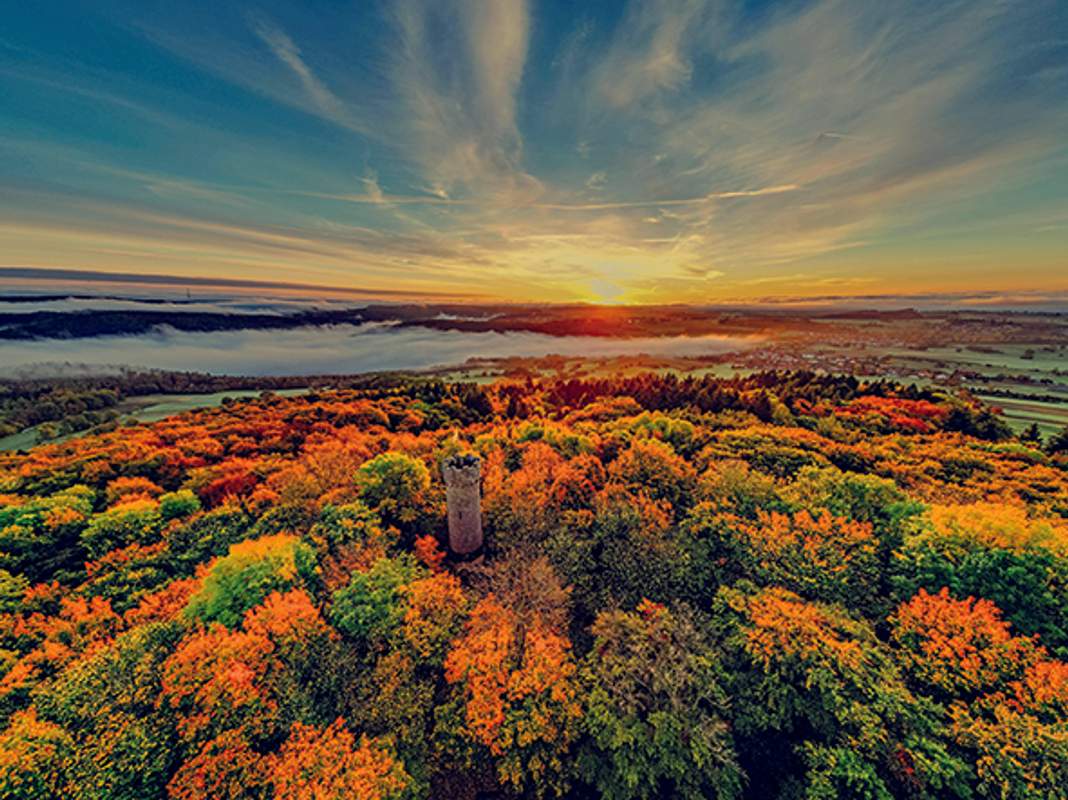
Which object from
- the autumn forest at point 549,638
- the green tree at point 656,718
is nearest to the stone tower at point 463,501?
the autumn forest at point 549,638

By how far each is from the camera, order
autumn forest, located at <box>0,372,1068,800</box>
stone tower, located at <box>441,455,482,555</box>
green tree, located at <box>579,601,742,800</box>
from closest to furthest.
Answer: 1. autumn forest, located at <box>0,372,1068,800</box>
2. green tree, located at <box>579,601,742,800</box>
3. stone tower, located at <box>441,455,482,555</box>

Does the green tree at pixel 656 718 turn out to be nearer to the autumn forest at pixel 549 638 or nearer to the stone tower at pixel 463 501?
the autumn forest at pixel 549 638

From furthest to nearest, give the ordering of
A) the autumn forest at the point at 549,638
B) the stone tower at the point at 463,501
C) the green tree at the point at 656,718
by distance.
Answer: the stone tower at the point at 463,501 → the green tree at the point at 656,718 → the autumn forest at the point at 549,638

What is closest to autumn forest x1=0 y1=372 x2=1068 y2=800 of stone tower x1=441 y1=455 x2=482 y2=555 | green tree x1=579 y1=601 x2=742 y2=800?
green tree x1=579 y1=601 x2=742 y2=800

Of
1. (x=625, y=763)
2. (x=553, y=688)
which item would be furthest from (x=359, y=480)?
(x=625, y=763)

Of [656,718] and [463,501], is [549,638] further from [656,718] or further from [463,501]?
[463,501]

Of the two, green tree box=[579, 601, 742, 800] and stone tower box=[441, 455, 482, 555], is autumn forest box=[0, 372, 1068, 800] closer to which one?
Result: green tree box=[579, 601, 742, 800]

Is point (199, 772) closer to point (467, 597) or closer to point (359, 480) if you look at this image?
point (467, 597)

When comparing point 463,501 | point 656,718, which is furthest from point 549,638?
point 463,501
